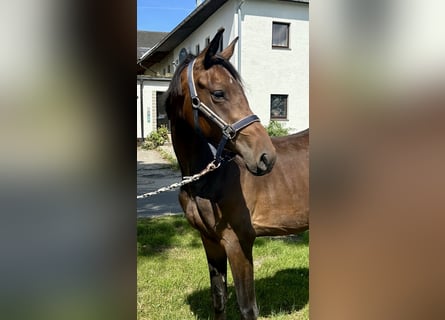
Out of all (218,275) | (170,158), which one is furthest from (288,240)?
(170,158)

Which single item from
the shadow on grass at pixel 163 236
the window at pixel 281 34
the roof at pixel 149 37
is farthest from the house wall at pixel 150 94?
the roof at pixel 149 37

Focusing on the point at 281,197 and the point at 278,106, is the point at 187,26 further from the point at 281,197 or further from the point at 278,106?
the point at 281,197

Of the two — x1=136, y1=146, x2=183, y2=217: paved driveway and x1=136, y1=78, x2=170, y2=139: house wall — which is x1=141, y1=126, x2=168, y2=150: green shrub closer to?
x1=136, y1=78, x2=170, y2=139: house wall

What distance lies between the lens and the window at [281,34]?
588 inches

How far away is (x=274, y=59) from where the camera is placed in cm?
1478

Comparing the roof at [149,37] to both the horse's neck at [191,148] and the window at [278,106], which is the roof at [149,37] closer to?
the window at [278,106]

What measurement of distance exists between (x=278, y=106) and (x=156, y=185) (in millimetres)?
7954

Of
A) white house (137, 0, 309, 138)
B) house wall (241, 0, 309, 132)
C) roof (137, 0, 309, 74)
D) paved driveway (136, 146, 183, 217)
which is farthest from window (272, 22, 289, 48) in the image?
paved driveway (136, 146, 183, 217)
